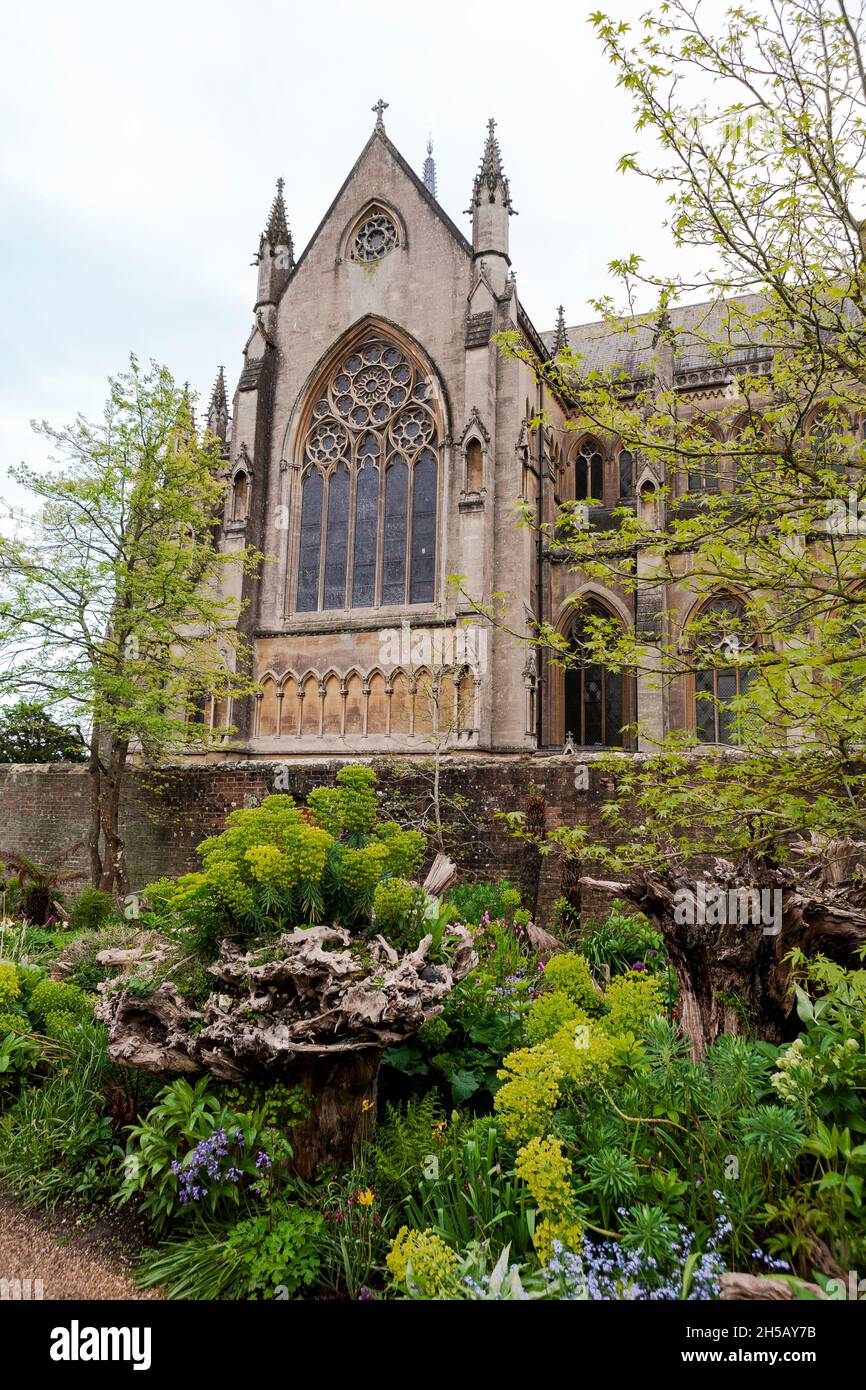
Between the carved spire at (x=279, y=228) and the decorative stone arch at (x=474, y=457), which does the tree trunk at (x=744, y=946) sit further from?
the carved spire at (x=279, y=228)

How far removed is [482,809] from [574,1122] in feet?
25.5

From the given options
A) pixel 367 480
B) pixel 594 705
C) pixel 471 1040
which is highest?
pixel 367 480

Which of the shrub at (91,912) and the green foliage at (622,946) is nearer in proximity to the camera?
the green foliage at (622,946)

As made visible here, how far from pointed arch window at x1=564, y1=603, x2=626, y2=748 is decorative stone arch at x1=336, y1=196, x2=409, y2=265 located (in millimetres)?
10762

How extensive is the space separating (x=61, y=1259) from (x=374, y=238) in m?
22.5

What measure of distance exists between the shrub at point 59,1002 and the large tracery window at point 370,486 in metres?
14.0

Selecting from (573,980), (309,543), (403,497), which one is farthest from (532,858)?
(309,543)

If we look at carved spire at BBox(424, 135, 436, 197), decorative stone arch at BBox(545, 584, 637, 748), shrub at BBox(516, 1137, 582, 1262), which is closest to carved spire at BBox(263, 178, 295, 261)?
decorative stone arch at BBox(545, 584, 637, 748)

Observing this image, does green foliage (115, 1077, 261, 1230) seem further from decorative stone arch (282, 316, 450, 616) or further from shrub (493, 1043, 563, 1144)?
decorative stone arch (282, 316, 450, 616)

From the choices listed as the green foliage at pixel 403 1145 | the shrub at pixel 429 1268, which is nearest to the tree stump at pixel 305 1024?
the green foliage at pixel 403 1145

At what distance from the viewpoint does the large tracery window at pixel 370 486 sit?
1964 centimetres

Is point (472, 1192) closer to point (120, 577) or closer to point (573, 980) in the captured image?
point (573, 980)

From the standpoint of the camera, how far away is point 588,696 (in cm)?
2008

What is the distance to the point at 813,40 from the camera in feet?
13.0
